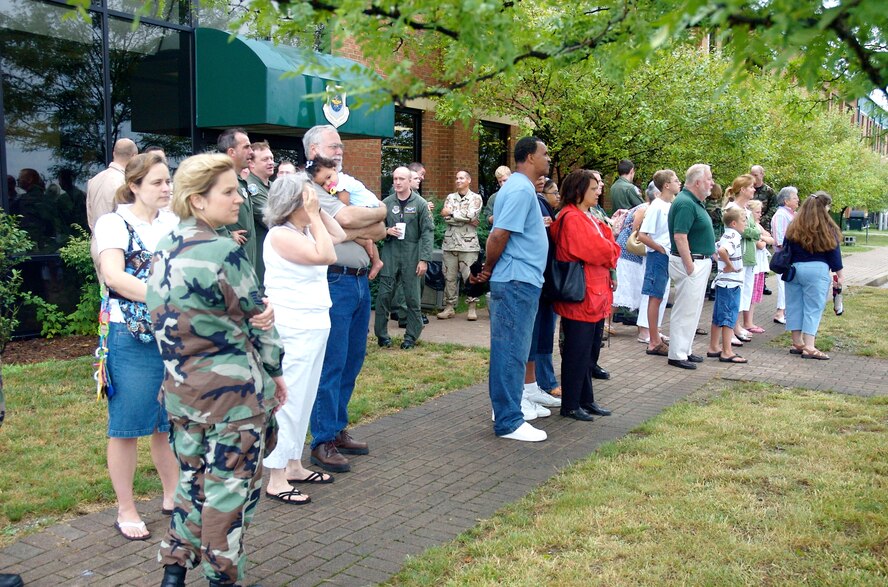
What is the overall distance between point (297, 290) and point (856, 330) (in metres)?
9.71

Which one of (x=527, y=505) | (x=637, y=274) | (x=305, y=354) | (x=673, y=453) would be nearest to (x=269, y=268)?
(x=305, y=354)

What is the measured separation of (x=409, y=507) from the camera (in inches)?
194

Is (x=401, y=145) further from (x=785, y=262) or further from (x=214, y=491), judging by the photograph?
(x=214, y=491)

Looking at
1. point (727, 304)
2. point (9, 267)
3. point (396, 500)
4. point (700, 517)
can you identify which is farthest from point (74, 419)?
point (727, 304)

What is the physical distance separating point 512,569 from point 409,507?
1.04 meters

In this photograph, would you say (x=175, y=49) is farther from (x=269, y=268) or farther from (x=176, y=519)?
(x=176, y=519)

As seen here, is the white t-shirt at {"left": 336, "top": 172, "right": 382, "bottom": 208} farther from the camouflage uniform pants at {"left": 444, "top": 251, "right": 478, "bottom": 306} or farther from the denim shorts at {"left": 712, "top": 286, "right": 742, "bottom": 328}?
the camouflage uniform pants at {"left": 444, "top": 251, "right": 478, "bottom": 306}

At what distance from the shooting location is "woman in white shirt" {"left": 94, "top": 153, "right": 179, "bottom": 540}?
4195mm

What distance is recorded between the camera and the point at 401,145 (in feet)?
51.4

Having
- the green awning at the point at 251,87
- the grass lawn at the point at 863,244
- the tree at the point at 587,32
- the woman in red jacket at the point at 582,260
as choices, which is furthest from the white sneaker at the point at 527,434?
the grass lawn at the point at 863,244

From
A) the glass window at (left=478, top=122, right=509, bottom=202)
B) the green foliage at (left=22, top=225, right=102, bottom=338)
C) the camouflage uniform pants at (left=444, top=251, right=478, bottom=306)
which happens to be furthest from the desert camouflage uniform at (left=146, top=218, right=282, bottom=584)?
the glass window at (left=478, top=122, right=509, bottom=202)

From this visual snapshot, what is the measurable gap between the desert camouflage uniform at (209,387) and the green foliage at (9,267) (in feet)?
17.6

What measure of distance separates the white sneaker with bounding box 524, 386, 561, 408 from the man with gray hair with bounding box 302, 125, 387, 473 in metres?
2.01

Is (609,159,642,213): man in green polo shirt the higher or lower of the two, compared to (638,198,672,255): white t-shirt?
higher
